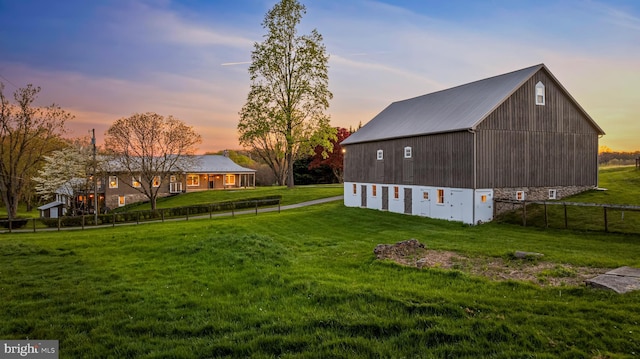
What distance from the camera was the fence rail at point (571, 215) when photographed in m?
19.5

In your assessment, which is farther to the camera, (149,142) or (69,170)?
(69,170)

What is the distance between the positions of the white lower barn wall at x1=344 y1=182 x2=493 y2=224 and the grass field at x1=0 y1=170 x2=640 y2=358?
1074 cm

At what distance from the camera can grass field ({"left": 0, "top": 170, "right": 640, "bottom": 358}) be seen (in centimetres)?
562

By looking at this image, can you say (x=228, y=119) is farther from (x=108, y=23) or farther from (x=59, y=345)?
(x=59, y=345)

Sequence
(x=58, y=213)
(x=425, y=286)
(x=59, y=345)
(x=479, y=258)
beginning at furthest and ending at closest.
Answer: (x=58, y=213) < (x=479, y=258) < (x=425, y=286) < (x=59, y=345)

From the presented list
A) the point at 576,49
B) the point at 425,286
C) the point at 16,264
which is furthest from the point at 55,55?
the point at 576,49

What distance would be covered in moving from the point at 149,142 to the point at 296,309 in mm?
39242

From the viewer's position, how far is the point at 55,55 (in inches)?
1056

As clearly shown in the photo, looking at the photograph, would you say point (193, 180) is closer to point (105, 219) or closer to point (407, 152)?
point (105, 219)

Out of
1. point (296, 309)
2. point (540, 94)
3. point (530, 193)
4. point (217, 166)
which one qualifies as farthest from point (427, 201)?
point (217, 166)

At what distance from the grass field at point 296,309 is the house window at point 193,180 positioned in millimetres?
48621

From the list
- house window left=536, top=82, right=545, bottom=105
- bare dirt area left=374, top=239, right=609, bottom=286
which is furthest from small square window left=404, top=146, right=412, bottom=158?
bare dirt area left=374, top=239, right=609, bottom=286

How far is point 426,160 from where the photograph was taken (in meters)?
27.9

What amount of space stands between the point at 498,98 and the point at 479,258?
683 inches
